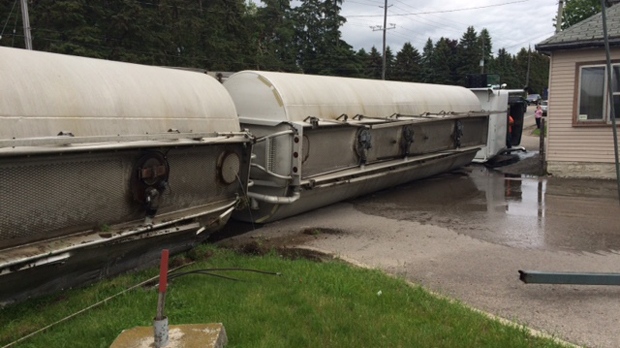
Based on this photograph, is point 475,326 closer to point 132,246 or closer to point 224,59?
point 132,246

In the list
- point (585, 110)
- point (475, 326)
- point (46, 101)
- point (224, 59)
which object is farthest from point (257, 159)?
point (224, 59)

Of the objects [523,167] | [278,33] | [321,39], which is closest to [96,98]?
[523,167]

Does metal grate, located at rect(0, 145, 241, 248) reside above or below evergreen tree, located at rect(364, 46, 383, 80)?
below

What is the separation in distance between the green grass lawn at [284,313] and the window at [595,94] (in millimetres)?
10268

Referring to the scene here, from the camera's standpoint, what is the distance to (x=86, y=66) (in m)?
5.49

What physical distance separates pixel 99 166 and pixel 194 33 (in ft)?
115

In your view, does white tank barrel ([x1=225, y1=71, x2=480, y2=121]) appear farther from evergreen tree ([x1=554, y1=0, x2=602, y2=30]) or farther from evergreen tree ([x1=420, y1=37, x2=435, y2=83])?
evergreen tree ([x1=420, y1=37, x2=435, y2=83])

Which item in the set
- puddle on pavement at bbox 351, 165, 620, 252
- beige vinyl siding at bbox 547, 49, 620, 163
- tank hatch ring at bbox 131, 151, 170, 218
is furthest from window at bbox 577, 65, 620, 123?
tank hatch ring at bbox 131, 151, 170, 218

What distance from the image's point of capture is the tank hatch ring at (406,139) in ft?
36.4

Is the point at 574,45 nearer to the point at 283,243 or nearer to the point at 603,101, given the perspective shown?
the point at 603,101

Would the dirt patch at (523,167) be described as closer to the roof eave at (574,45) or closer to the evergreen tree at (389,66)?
the roof eave at (574,45)

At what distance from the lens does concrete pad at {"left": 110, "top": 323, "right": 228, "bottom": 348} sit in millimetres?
3514

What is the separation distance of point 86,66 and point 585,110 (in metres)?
12.4

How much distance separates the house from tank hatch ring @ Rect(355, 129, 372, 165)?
6841 mm
